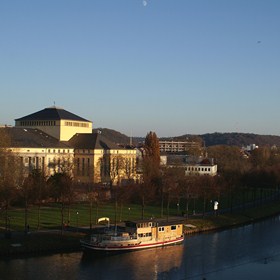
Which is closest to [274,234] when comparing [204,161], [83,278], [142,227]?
[142,227]

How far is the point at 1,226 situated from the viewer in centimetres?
4516

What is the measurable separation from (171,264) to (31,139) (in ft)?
157

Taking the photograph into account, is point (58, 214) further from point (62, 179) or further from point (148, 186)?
point (148, 186)

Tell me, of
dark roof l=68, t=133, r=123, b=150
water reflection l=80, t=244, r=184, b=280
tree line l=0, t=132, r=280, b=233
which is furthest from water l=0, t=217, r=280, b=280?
dark roof l=68, t=133, r=123, b=150

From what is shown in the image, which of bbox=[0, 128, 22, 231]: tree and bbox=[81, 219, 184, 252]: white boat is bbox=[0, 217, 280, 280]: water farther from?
bbox=[0, 128, 22, 231]: tree

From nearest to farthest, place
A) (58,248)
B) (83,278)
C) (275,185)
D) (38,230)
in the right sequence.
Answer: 1. (83,278)
2. (58,248)
3. (38,230)
4. (275,185)

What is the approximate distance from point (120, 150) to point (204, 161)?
3000cm

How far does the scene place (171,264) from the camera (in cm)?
3866

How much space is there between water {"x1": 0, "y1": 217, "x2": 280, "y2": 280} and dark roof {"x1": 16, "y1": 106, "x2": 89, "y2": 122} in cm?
4726

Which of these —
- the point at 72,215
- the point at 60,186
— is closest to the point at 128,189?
the point at 60,186

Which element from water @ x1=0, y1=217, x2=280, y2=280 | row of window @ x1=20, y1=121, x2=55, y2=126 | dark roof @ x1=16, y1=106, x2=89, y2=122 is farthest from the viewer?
dark roof @ x1=16, y1=106, x2=89, y2=122

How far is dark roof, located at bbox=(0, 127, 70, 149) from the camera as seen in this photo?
260ft

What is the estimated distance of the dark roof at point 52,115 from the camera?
89431mm

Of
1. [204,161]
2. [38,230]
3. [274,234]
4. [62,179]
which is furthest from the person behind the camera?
[204,161]
